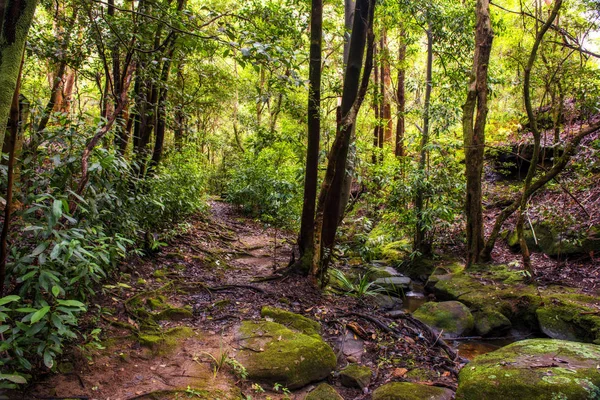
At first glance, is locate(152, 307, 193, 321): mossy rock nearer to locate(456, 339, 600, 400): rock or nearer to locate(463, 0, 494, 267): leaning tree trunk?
locate(456, 339, 600, 400): rock

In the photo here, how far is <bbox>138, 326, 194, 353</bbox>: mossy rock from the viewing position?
3820 mm

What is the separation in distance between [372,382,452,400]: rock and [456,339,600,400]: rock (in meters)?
0.19

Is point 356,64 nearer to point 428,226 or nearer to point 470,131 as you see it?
point 470,131

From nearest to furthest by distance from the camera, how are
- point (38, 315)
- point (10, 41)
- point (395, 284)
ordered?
point (10, 41), point (38, 315), point (395, 284)

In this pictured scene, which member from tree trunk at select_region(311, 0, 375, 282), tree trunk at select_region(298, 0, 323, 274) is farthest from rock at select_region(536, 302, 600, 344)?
Result: tree trunk at select_region(298, 0, 323, 274)

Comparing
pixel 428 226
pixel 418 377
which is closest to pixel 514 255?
pixel 428 226

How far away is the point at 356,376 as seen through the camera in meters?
4.10

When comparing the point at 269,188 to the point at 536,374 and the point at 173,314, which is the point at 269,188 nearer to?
the point at 173,314

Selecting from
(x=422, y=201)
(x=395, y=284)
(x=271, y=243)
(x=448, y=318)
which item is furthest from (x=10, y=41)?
(x=271, y=243)

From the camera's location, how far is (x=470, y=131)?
8211 mm

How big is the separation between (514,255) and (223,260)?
21.4ft

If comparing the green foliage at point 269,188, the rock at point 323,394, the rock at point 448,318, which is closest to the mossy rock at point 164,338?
the rock at point 323,394

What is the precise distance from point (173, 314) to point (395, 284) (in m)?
4.99

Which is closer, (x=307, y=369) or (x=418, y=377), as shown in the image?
(x=307, y=369)
